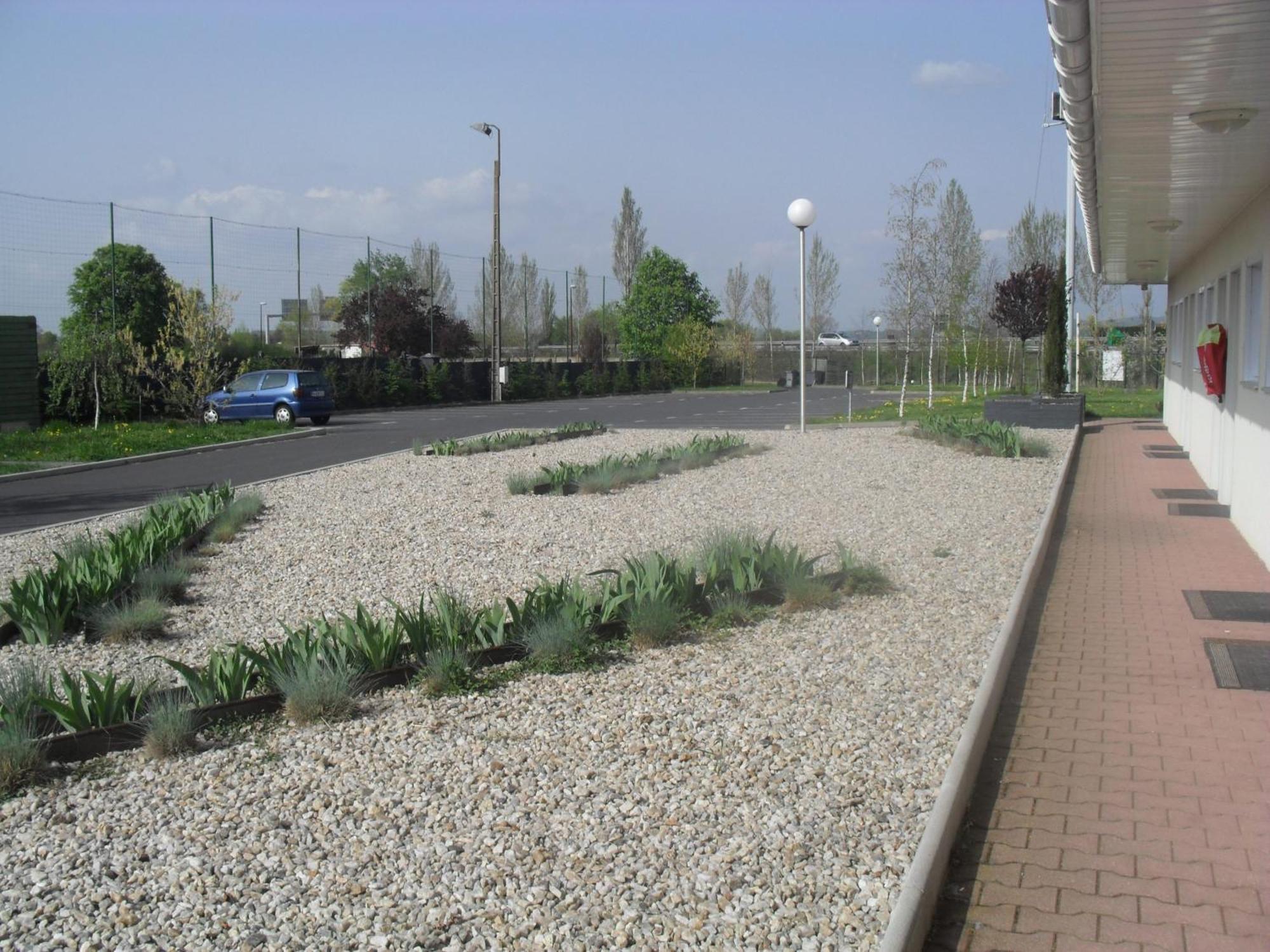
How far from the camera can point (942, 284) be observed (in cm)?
3322

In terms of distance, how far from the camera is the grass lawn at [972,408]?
2753 cm

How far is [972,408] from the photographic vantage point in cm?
3030

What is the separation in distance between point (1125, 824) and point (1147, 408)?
27939mm

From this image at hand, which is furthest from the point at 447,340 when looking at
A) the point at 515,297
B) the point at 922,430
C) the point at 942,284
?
the point at 922,430

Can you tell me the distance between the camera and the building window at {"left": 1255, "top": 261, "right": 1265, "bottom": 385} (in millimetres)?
10719

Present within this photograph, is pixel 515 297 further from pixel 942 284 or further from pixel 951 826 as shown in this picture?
pixel 951 826

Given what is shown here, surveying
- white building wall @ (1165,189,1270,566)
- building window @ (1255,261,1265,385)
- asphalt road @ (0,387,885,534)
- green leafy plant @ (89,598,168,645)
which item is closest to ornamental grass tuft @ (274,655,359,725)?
green leafy plant @ (89,598,168,645)

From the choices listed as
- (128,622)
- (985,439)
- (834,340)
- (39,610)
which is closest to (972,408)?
(985,439)

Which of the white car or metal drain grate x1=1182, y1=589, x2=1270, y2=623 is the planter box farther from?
the white car

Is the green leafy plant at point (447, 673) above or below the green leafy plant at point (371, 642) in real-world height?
below

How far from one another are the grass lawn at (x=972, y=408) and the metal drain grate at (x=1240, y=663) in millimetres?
17155

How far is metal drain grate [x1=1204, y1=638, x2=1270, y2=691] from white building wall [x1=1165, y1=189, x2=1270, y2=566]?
2560mm

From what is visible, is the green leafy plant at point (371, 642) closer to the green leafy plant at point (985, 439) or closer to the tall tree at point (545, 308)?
the green leafy plant at point (985, 439)

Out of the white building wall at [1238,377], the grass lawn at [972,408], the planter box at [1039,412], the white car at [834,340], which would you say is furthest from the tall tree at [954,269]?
the white car at [834,340]
